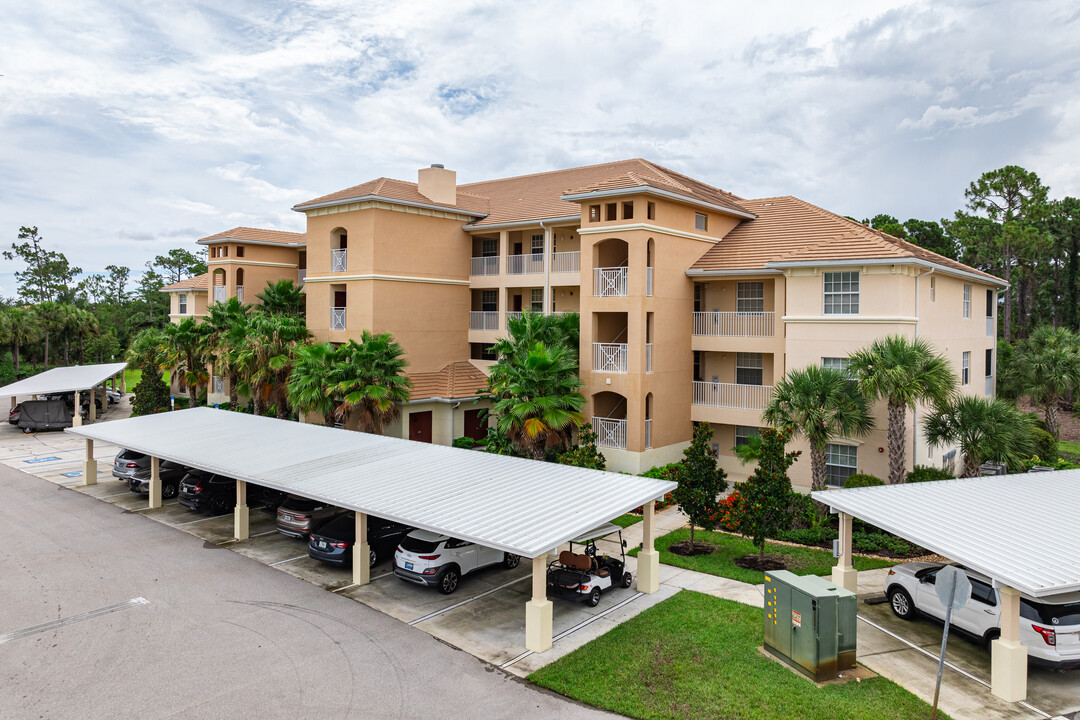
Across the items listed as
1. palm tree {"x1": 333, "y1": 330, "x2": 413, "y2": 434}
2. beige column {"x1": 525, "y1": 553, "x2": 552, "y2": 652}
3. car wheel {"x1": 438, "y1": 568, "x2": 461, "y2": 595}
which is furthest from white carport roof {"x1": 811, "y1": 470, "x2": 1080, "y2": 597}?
palm tree {"x1": 333, "y1": 330, "x2": 413, "y2": 434}

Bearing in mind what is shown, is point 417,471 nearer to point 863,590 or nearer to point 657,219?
point 863,590

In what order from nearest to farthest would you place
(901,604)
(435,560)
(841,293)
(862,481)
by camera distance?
1. (901,604)
2. (435,560)
3. (862,481)
4. (841,293)

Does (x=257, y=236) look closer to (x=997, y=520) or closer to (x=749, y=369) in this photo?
(x=749, y=369)

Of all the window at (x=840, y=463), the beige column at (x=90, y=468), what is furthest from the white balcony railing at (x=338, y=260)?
the window at (x=840, y=463)

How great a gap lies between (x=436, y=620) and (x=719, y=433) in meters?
16.6

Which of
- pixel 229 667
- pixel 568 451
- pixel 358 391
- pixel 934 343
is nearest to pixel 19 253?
pixel 358 391

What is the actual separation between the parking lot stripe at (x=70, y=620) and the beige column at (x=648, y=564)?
10.9 m

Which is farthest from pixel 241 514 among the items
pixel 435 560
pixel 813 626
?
pixel 813 626

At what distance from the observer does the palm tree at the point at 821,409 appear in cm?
2042

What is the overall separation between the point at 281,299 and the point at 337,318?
6.66m

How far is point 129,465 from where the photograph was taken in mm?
25328

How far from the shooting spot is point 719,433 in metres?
27.8

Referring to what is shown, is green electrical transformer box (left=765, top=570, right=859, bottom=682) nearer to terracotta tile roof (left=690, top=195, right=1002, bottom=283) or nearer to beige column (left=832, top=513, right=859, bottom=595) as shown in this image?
beige column (left=832, top=513, right=859, bottom=595)

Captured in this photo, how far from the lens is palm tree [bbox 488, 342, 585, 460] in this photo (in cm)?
2359
